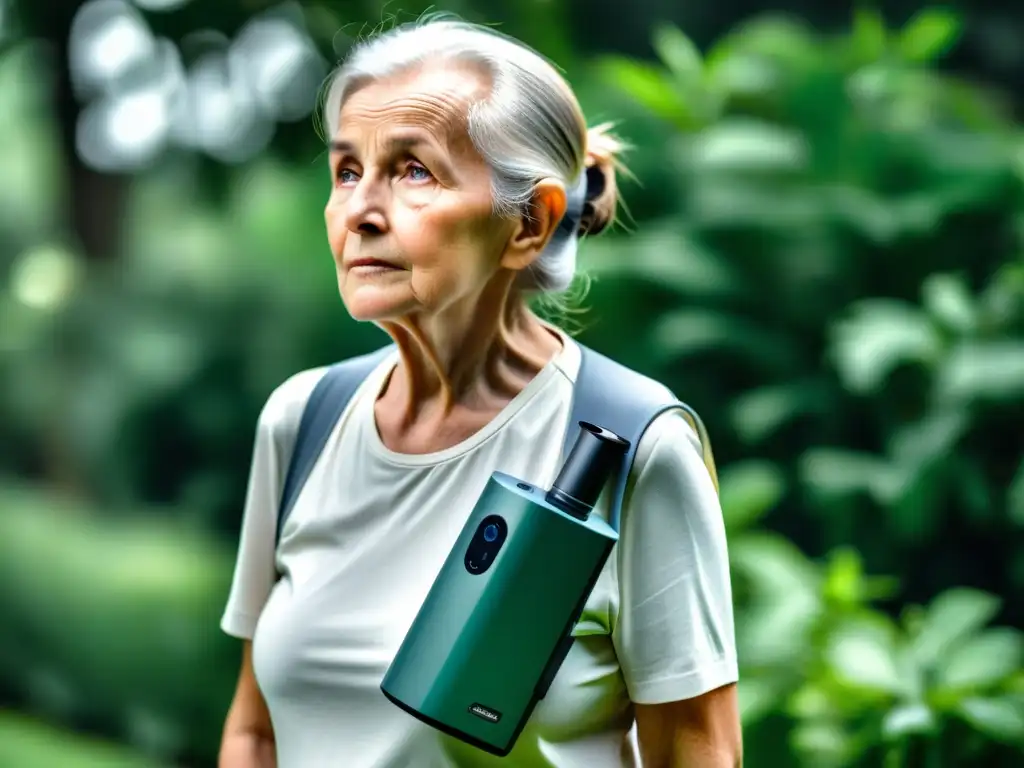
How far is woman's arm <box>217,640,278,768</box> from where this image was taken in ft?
5.27

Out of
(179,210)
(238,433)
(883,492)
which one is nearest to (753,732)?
(883,492)

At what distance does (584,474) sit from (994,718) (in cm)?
254

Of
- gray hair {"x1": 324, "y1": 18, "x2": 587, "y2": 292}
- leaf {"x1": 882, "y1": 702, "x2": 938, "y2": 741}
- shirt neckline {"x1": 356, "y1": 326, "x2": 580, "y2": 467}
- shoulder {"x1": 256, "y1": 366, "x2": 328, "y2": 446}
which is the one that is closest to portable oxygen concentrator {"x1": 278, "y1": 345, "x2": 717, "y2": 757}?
shirt neckline {"x1": 356, "y1": 326, "x2": 580, "y2": 467}

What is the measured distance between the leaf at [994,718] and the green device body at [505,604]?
2463mm

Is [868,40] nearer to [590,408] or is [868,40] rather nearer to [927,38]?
[927,38]

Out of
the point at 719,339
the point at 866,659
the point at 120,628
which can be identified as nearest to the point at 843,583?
the point at 866,659

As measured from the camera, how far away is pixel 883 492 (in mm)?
4441

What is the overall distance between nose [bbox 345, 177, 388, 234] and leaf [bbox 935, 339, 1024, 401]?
333 cm

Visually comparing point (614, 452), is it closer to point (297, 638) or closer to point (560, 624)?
point (560, 624)

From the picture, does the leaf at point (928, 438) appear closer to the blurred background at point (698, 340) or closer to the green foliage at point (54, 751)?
the blurred background at point (698, 340)

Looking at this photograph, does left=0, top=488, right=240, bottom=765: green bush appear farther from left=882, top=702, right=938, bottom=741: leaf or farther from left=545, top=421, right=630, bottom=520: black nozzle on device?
left=545, top=421, right=630, bottom=520: black nozzle on device

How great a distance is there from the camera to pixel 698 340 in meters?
4.78

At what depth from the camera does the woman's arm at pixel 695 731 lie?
1391 mm

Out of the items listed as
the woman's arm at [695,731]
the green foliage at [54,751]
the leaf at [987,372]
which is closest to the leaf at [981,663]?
the leaf at [987,372]
